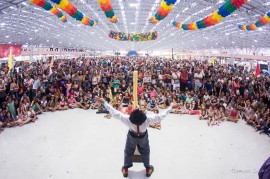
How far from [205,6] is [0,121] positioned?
14192 mm

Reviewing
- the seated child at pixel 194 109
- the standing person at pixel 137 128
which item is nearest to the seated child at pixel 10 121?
the standing person at pixel 137 128

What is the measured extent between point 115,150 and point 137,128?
1594mm

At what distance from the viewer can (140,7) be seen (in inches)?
647

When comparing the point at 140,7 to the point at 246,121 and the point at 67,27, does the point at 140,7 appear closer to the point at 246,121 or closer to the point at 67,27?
the point at 67,27

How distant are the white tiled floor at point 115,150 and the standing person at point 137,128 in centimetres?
36

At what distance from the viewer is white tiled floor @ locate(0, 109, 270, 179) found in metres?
3.70

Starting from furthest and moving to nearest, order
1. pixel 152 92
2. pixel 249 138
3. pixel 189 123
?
pixel 152 92
pixel 189 123
pixel 249 138

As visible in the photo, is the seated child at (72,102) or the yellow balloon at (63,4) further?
the seated child at (72,102)

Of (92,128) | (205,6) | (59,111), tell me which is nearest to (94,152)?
(92,128)

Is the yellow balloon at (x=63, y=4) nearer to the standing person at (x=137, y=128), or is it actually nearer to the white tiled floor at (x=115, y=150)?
the white tiled floor at (x=115, y=150)

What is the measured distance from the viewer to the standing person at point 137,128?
310cm

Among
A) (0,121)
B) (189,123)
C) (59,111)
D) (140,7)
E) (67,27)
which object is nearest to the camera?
(0,121)

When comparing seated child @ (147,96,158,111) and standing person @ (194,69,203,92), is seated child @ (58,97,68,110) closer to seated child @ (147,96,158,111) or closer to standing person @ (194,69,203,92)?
seated child @ (147,96,158,111)

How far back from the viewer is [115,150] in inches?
179
